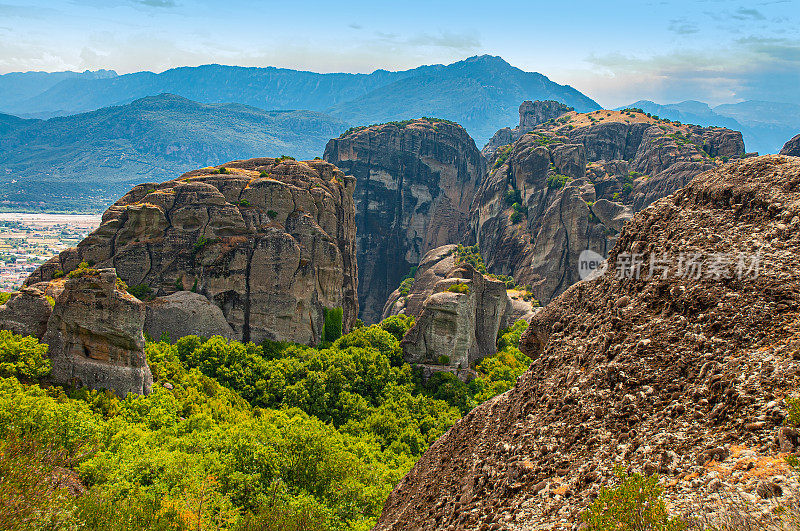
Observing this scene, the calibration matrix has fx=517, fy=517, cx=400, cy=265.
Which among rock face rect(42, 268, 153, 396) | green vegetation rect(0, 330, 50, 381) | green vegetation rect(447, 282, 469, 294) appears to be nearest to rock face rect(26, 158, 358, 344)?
green vegetation rect(447, 282, 469, 294)

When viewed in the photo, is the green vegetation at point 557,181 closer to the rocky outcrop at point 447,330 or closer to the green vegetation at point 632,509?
the rocky outcrop at point 447,330

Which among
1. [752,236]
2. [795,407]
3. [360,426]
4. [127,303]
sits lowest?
[360,426]

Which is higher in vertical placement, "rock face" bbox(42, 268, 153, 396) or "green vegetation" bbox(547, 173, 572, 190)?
"green vegetation" bbox(547, 173, 572, 190)

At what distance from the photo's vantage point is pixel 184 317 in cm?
4541

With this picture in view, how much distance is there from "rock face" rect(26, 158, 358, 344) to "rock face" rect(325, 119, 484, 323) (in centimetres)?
6806

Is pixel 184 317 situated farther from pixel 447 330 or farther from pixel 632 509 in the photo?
pixel 632 509

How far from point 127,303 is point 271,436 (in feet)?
43.5

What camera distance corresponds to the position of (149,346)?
39.6m

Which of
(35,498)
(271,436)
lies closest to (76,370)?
(271,436)

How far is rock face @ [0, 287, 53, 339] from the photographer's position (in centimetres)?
3244

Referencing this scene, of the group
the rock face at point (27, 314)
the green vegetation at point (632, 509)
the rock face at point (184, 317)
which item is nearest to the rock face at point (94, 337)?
the rock face at point (27, 314)

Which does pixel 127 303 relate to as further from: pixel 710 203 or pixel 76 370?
pixel 710 203

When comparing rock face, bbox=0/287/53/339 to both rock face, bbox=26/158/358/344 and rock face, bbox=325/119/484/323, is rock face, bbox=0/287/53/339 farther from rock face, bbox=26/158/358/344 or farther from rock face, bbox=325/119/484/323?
rock face, bbox=325/119/484/323

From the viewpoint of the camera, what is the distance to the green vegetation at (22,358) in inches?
1141
